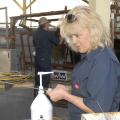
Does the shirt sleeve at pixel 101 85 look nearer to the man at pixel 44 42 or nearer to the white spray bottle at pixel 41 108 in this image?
the white spray bottle at pixel 41 108

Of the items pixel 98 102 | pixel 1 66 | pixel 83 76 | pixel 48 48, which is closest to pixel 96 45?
pixel 83 76

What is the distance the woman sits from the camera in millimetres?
1430

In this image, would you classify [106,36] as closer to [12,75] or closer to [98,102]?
[98,102]

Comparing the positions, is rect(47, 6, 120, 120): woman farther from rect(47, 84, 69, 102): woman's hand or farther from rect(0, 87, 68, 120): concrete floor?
rect(0, 87, 68, 120): concrete floor

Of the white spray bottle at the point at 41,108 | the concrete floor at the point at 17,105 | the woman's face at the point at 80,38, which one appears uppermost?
the woman's face at the point at 80,38

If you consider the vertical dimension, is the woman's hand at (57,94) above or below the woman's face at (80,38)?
below

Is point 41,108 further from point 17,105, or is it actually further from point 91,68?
point 17,105

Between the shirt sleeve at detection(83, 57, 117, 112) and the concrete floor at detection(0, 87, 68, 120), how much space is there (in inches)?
105

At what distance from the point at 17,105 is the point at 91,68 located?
3.22 meters

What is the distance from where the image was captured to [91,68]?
1.47 metres

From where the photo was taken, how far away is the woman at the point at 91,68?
1.43 meters

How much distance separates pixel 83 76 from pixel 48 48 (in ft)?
16.3

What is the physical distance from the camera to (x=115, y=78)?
146 cm

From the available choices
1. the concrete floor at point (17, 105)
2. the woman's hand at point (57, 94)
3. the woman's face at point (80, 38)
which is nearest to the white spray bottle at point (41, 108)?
the woman's hand at point (57, 94)
